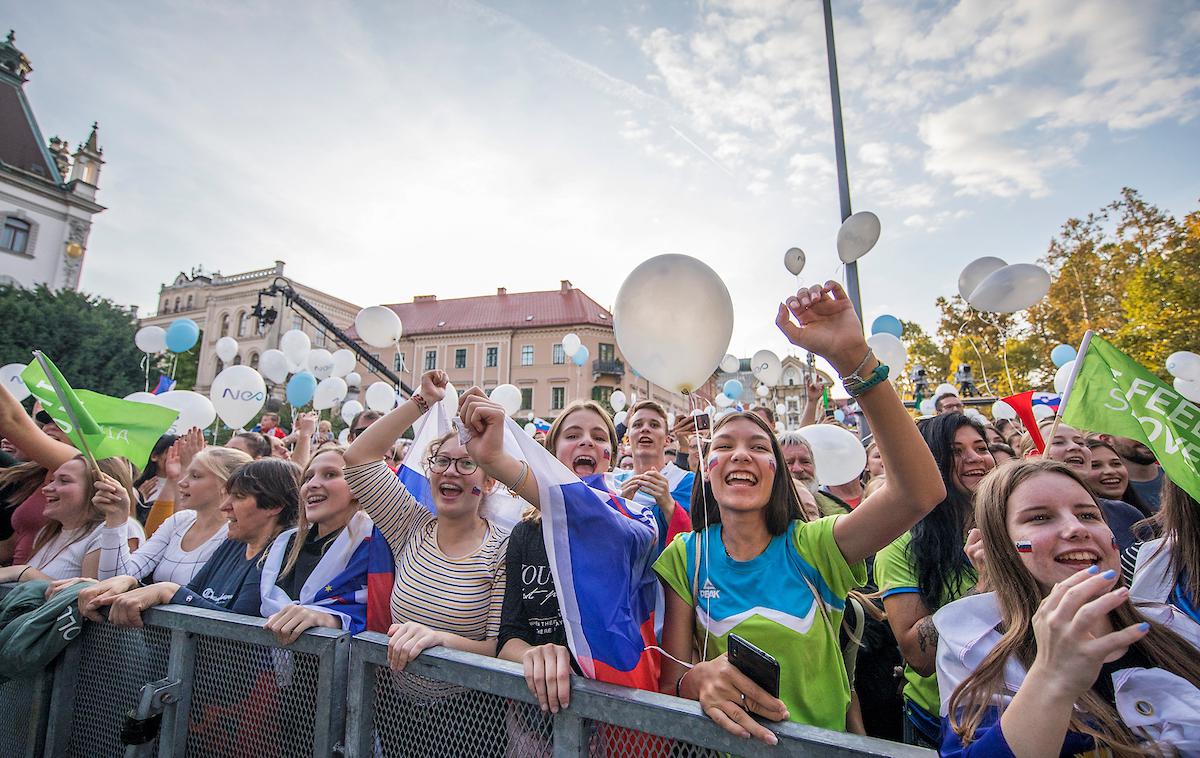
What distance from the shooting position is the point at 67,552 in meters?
2.99

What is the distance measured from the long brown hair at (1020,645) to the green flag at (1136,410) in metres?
0.56

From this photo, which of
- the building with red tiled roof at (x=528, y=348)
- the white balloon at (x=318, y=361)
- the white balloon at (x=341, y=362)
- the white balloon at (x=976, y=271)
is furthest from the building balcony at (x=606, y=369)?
the white balloon at (x=976, y=271)

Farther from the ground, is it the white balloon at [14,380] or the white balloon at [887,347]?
the white balloon at [887,347]

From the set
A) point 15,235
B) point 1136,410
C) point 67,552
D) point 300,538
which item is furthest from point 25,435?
point 15,235

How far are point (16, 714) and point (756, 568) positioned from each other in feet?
10.6

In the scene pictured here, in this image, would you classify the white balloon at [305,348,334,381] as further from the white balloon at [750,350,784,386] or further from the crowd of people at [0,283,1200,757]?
the white balloon at [750,350,784,386]

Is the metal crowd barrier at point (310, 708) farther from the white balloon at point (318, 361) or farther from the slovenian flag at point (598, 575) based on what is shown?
the white balloon at point (318, 361)

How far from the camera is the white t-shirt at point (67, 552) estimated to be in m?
2.94

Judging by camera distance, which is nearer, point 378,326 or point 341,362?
point 378,326

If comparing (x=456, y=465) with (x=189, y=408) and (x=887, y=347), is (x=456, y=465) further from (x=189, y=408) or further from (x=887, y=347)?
(x=887, y=347)

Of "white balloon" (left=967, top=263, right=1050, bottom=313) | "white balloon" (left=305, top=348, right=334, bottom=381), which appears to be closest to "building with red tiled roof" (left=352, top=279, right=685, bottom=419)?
"white balloon" (left=305, top=348, right=334, bottom=381)

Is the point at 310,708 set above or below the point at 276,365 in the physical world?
below

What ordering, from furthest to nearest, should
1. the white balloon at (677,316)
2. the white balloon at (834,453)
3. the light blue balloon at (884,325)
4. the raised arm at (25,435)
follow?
the light blue balloon at (884,325) < the white balloon at (834,453) < the raised arm at (25,435) < the white balloon at (677,316)

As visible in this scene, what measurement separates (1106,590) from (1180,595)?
96 cm
